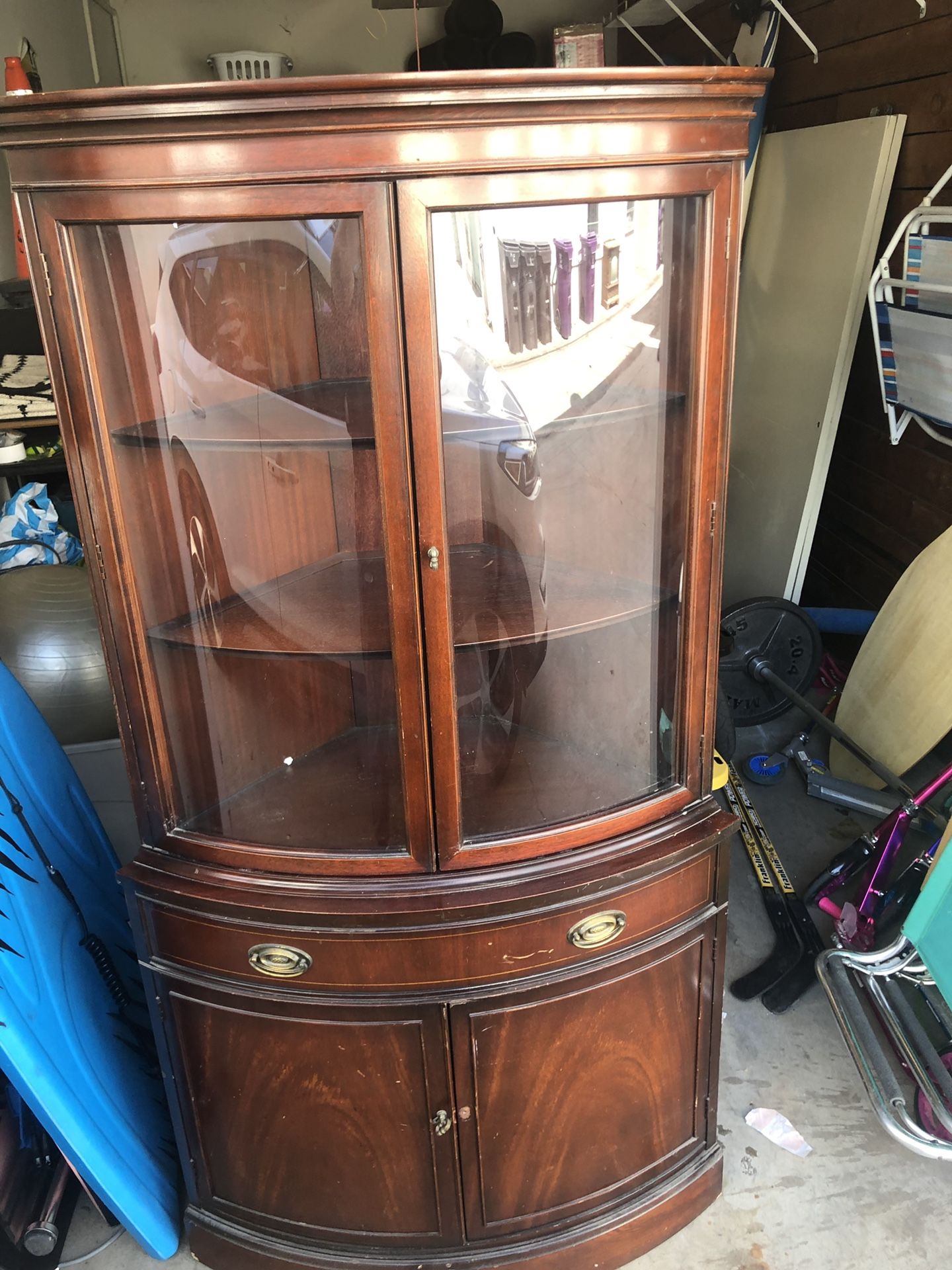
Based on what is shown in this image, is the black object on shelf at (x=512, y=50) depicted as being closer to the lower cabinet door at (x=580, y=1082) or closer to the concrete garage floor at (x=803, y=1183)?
the concrete garage floor at (x=803, y=1183)

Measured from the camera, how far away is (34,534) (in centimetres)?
236

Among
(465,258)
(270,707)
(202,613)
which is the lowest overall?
(270,707)

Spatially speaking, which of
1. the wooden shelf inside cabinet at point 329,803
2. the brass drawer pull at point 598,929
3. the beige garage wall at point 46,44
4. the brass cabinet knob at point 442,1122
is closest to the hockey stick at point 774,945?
the brass drawer pull at point 598,929

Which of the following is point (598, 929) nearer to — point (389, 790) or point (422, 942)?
point (422, 942)

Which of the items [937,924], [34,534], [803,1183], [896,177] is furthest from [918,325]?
[34,534]

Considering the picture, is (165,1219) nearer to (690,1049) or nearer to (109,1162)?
(109,1162)

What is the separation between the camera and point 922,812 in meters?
2.02

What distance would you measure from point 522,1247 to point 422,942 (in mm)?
582

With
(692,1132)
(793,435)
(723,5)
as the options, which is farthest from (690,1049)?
(723,5)

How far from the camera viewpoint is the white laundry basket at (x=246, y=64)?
3949 millimetres

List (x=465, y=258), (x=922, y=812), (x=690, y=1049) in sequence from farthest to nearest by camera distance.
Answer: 1. (x=922, y=812)
2. (x=690, y=1049)
3. (x=465, y=258)

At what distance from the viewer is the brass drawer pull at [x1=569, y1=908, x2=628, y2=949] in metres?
1.26

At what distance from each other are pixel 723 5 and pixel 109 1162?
3.89 metres

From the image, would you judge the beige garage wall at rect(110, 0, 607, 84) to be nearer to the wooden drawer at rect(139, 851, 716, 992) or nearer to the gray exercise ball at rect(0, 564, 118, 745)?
the gray exercise ball at rect(0, 564, 118, 745)
